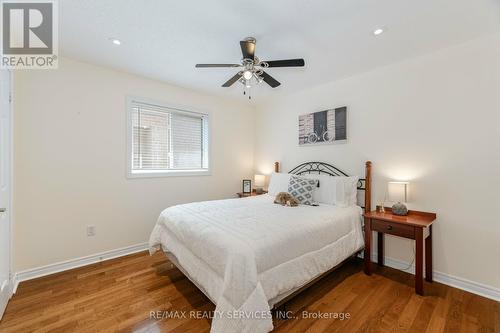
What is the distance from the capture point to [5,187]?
6.23 ft

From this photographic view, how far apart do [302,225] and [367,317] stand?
91cm

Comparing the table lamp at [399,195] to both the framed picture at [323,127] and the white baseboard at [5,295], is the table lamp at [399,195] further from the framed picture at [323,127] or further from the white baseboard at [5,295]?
the white baseboard at [5,295]

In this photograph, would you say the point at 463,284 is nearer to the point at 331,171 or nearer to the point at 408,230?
the point at 408,230

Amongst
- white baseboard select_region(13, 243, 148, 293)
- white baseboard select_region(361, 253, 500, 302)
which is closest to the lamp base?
white baseboard select_region(361, 253, 500, 302)

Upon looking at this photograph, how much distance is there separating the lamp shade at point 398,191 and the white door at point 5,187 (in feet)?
12.0

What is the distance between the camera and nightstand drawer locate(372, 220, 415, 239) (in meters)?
2.17

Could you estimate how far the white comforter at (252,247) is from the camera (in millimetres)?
1435

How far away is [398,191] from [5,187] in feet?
12.7

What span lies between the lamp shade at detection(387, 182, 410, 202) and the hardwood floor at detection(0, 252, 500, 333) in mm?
906

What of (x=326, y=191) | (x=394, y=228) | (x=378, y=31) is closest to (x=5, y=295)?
(x=326, y=191)

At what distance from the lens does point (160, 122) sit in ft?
11.4

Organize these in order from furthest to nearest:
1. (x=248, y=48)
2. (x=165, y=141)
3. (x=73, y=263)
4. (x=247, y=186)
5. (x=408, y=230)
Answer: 1. (x=247, y=186)
2. (x=165, y=141)
3. (x=73, y=263)
4. (x=408, y=230)
5. (x=248, y=48)

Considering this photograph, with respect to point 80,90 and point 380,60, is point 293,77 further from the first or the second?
point 80,90

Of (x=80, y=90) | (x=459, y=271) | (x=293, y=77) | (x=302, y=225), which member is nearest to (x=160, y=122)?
(x=80, y=90)
